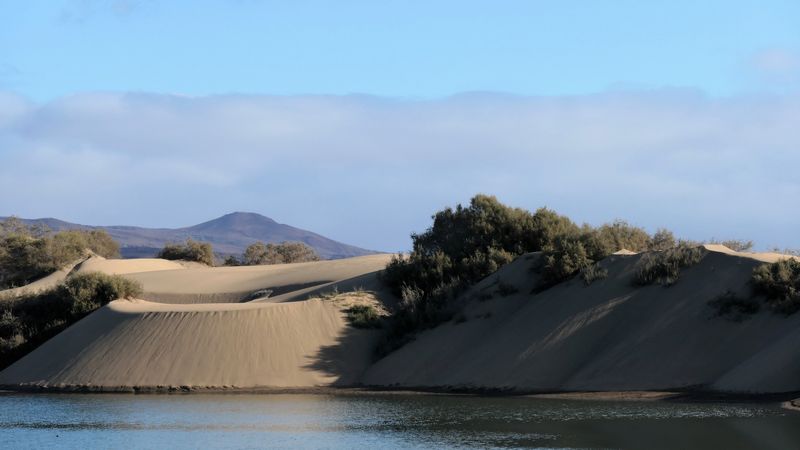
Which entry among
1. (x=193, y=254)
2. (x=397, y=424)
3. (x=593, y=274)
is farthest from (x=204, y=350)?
(x=193, y=254)

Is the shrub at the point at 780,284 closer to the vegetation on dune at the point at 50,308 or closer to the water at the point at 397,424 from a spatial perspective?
the water at the point at 397,424

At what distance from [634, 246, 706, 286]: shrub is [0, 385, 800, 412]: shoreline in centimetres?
614

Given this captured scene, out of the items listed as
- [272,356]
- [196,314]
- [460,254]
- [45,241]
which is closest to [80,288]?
[196,314]

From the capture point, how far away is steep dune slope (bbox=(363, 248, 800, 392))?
31219 mm

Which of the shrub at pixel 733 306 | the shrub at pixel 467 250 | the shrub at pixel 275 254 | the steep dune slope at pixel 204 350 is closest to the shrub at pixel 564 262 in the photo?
the shrub at pixel 467 250

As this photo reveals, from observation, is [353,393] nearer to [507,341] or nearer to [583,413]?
[507,341]

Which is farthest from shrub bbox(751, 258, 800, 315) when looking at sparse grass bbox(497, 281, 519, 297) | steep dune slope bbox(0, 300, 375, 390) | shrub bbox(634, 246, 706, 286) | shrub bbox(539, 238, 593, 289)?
steep dune slope bbox(0, 300, 375, 390)

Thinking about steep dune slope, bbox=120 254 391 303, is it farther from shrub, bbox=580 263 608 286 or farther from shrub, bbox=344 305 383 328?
shrub, bbox=580 263 608 286

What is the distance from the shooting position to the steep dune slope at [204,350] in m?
38.5

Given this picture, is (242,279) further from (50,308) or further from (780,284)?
(780,284)

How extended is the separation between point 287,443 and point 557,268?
61.9 ft

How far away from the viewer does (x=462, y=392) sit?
3462 cm

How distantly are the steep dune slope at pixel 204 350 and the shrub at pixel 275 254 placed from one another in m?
55.0

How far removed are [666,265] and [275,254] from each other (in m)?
66.9
